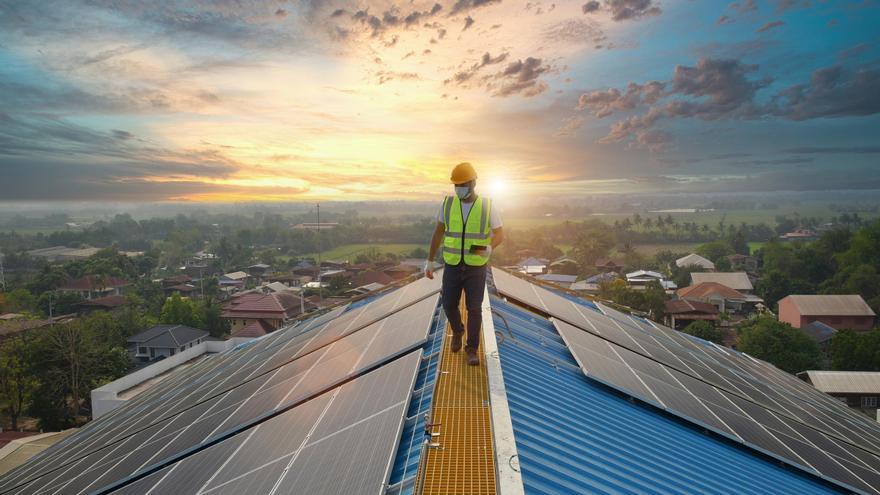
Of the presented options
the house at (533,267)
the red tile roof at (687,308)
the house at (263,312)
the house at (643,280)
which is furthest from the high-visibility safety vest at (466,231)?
the house at (533,267)

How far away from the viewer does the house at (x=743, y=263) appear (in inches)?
3893

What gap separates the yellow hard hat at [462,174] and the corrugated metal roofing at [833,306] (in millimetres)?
56424

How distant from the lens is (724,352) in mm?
16031

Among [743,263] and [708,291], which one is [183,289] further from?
[743,263]

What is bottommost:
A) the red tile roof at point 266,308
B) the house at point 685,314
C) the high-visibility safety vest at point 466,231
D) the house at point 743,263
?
the house at point 743,263

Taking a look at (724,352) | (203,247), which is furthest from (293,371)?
(203,247)

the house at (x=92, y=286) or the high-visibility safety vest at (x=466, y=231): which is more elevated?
the high-visibility safety vest at (x=466, y=231)

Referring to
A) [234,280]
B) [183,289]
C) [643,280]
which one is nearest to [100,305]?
[183,289]

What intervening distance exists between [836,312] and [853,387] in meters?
26.9

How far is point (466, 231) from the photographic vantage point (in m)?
6.64

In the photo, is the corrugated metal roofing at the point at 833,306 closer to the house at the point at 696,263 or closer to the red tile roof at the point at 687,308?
the red tile roof at the point at 687,308

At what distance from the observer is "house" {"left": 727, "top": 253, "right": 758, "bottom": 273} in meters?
98.9

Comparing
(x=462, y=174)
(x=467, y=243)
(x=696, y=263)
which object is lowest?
A: (x=696, y=263)

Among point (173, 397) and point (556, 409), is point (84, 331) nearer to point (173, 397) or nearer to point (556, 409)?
point (173, 397)
